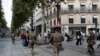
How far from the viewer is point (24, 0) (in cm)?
4584

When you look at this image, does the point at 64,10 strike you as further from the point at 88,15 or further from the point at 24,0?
the point at 24,0

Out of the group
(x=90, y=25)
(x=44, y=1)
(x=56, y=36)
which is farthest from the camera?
(x=90, y=25)

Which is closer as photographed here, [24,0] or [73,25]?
[24,0]

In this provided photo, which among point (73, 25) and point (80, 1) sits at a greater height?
point (80, 1)

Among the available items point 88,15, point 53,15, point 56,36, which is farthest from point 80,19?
point 56,36

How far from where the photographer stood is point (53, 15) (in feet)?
306

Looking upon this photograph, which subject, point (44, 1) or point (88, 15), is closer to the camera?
point (44, 1)

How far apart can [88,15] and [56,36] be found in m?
70.5

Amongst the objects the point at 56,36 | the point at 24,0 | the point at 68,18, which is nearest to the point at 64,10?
the point at 68,18

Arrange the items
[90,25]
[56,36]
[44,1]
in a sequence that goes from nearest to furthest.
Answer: [56,36] < [44,1] < [90,25]

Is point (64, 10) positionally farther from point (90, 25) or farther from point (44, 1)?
point (44, 1)

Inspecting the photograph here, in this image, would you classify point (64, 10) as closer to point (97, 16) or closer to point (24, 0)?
point (97, 16)

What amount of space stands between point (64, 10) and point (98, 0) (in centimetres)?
843

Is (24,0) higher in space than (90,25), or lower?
higher
